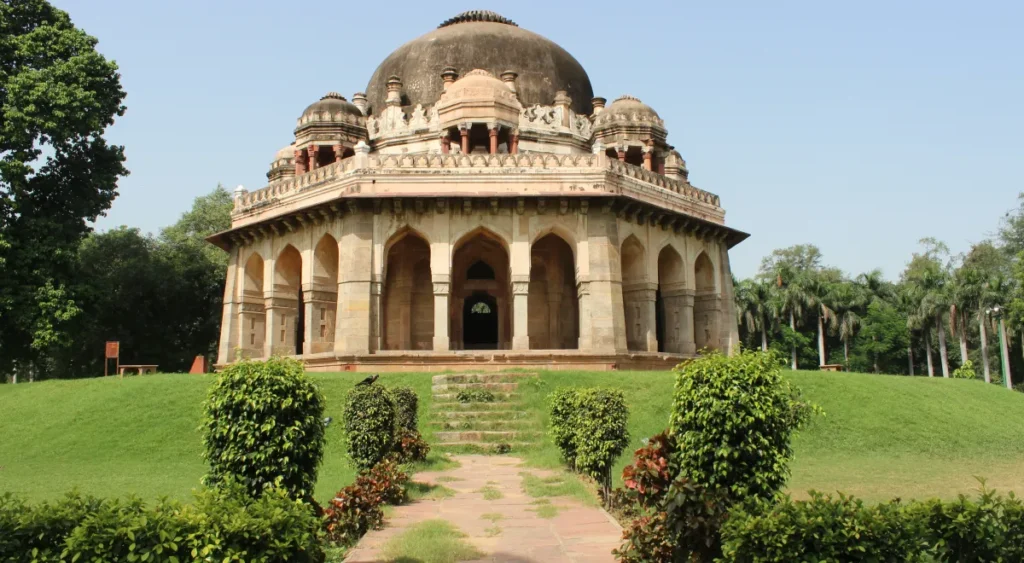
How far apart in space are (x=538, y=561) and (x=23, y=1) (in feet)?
75.1

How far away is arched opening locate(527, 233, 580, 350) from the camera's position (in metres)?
23.7

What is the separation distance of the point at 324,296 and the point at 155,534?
1820 cm

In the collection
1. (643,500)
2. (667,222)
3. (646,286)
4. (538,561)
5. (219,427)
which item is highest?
(667,222)

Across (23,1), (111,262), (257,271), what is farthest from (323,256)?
(111,262)

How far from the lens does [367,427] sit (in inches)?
396

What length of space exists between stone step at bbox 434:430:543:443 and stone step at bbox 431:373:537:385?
2.73 metres

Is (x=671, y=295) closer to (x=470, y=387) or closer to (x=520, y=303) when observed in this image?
(x=520, y=303)

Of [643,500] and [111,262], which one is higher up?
[111,262]

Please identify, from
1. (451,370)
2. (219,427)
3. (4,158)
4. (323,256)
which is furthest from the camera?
(323,256)

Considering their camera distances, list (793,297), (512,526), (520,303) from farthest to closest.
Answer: (793,297), (520,303), (512,526)

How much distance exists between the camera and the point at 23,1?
73.5ft

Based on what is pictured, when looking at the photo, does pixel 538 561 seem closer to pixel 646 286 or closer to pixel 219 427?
pixel 219 427

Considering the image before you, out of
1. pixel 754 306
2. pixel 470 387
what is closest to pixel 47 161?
pixel 470 387

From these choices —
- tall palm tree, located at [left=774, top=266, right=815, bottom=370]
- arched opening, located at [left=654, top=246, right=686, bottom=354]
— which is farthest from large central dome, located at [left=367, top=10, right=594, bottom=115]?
tall palm tree, located at [left=774, top=266, right=815, bottom=370]
